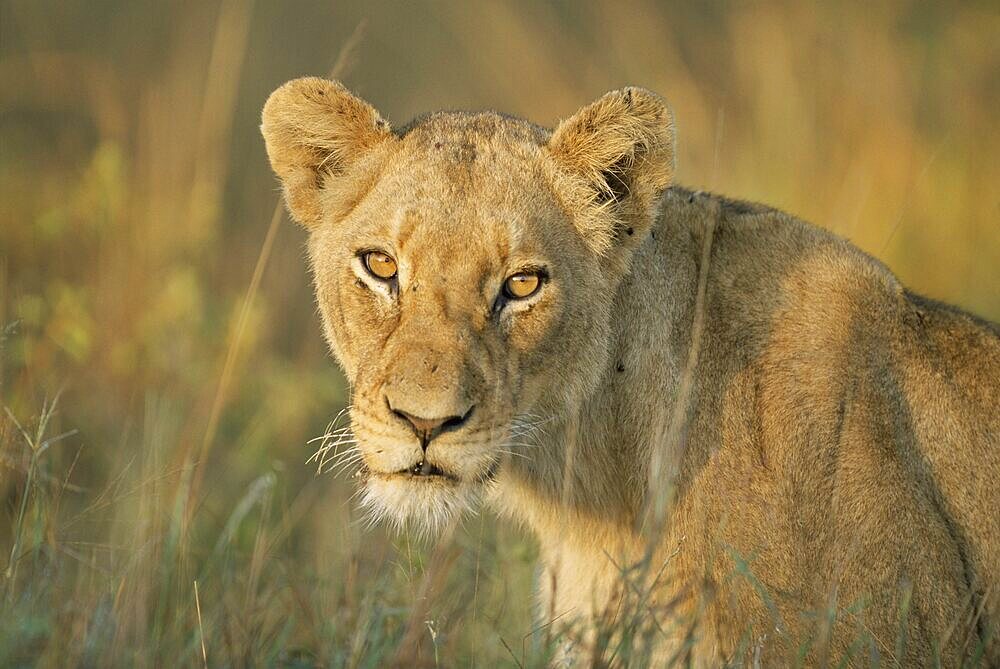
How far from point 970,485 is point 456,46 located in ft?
42.9

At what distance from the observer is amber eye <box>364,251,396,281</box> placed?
13.8 feet

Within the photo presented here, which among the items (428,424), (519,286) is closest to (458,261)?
(519,286)

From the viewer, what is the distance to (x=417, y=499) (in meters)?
3.86

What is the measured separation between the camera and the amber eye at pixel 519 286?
4.13 meters

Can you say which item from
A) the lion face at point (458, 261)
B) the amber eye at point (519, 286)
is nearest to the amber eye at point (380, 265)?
the lion face at point (458, 261)

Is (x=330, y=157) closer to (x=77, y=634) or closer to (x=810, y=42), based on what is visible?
(x=77, y=634)

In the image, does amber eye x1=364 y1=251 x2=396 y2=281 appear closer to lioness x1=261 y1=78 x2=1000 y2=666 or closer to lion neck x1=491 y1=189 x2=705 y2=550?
lioness x1=261 y1=78 x2=1000 y2=666

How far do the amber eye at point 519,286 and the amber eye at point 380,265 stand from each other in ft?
1.20

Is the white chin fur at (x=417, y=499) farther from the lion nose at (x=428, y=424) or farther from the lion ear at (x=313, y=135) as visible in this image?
the lion ear at (x=313, y=135)

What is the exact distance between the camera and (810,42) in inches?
421

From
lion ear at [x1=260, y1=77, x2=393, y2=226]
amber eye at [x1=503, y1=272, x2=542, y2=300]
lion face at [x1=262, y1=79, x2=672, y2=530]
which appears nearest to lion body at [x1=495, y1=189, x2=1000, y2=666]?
lion face at [x1=262, y1=79, x2=672, y2=530]

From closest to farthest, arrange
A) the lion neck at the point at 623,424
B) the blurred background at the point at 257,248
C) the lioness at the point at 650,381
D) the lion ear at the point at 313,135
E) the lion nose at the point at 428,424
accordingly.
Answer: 1. the lion nose at the point at 428,424
2. the lioness at the point at 650,381
3. the blurred background at the point at 257,248
4. the lion neck at the point at 623,424
5. the lion ear at the point at 313,135

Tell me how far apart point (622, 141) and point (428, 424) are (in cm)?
123

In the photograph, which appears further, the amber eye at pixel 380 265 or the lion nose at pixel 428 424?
the amber eye at pixel 380 265
